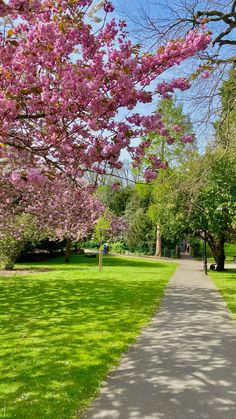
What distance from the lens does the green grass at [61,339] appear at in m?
4.91

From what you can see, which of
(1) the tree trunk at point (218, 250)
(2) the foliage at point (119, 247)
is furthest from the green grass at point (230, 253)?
(1) the tree trunk at point (218, 250)

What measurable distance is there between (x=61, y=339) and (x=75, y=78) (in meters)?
5.16

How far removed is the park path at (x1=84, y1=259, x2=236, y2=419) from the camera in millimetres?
4473

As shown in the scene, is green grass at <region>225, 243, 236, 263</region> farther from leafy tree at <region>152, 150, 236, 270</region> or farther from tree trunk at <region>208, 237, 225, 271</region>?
leafy tree at <region>152, 150, 236, 270</region>

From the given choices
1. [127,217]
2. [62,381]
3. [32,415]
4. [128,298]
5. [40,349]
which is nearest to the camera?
[32,415]

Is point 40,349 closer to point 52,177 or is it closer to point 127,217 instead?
point 52,177

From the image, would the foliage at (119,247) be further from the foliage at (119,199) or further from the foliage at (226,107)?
the foliage at (226,107)

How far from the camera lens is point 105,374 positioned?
5.76 metres

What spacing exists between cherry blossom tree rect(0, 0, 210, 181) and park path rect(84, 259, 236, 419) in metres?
3.22

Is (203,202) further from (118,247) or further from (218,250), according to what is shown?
(118,247)

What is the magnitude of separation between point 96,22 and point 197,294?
10889 mm

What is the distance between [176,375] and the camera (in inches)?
222

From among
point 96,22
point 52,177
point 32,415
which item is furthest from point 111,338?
point 96,22

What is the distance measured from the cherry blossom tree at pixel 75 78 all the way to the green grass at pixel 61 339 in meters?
3.09
